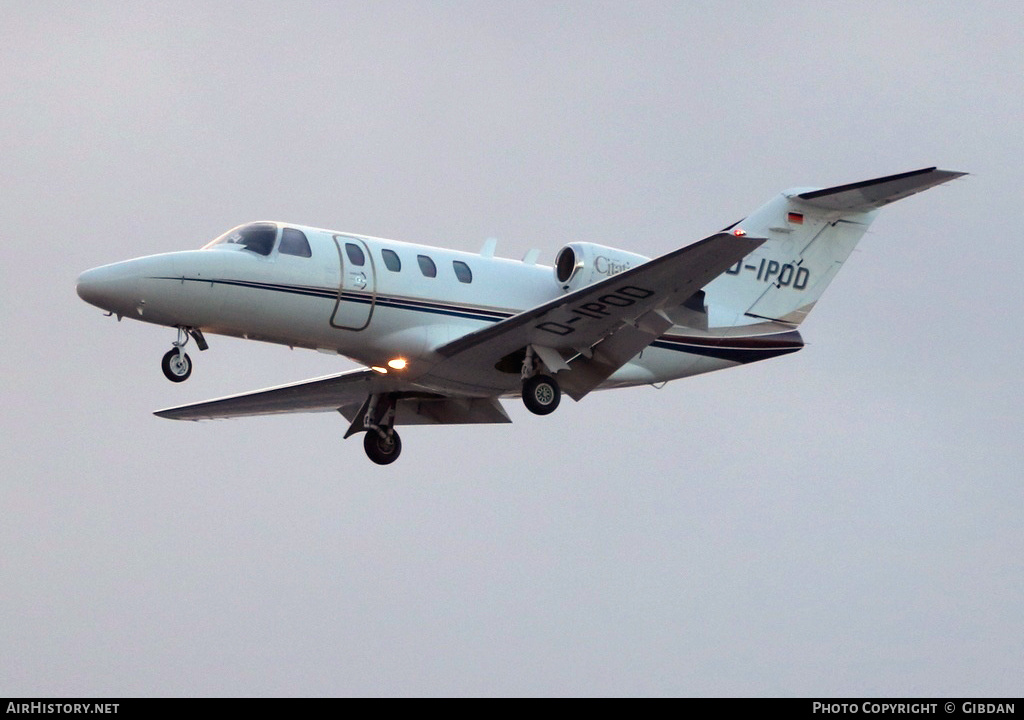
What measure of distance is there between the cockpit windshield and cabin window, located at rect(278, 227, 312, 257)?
0.45 feet

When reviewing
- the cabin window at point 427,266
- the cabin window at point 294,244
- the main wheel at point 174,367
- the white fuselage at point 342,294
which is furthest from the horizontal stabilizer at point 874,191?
the main wheel at point 174,367

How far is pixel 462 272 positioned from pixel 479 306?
0.55 metres

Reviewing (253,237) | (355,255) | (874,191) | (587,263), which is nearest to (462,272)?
(355,255)

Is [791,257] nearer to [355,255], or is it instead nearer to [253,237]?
[355,255]

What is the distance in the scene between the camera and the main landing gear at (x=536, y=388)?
23.4m

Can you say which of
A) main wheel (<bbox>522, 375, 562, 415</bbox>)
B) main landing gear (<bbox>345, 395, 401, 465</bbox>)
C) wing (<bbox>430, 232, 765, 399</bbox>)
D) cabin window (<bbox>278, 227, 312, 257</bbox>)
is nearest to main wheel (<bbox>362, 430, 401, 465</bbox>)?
main landing gear (<bbox>345, 395, 401, 465</bbox>)

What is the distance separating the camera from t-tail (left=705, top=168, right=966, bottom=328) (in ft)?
85.3

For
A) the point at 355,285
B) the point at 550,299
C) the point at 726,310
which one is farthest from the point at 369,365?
the point at 726,310

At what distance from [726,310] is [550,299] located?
3.05 m

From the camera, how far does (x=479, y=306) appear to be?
2386 cm

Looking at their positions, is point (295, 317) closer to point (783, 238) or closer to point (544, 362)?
point (544, 362)

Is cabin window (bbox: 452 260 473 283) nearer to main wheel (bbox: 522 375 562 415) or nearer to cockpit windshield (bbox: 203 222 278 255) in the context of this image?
main wheel (bbox: 522 375 562 415)

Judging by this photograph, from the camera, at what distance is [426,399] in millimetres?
26109
